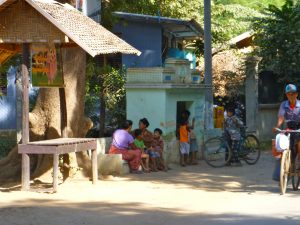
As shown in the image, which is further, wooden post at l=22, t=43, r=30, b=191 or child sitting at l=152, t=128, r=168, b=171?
child sitting at l=152, t=128, r=168, b=171

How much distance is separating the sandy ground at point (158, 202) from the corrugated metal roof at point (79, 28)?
Result: 8.10ft

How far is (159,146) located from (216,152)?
2.24m

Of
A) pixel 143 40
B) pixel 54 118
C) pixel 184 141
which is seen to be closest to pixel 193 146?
pixel 184 141

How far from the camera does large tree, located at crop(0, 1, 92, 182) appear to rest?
1378 cm

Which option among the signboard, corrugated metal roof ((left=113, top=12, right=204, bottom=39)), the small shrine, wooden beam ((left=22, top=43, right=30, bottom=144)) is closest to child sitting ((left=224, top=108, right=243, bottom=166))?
the small shrine

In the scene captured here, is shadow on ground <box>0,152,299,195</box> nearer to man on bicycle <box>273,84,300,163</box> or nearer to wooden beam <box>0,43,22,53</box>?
man on bicycle <box>273,84,300,163</box>

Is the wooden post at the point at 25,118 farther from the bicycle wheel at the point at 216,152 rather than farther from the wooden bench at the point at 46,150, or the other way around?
the bicycle wheel at the point at 216,152

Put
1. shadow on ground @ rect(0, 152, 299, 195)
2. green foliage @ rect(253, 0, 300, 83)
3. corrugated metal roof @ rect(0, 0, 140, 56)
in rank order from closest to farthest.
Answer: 1. corrugated metal roof @ rect(0, 0, 140, 56)
2. shadow on ground @ rect(0, 152, 299, 195)
3. green foliage @ rect(253, 0, 300, 83)

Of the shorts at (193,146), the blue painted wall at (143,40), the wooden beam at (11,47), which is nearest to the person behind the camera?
the wooden beam at (11,47)

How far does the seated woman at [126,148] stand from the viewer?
48.3 feet

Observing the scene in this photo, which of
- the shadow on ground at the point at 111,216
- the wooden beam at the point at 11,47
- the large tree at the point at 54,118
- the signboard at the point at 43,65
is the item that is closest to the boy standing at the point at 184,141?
the large tree at the point at 54,118

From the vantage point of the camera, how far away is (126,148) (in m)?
14.9

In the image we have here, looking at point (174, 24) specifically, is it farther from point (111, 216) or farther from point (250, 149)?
point (111, 216)

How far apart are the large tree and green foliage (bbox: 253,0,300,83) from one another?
34.0 ft
